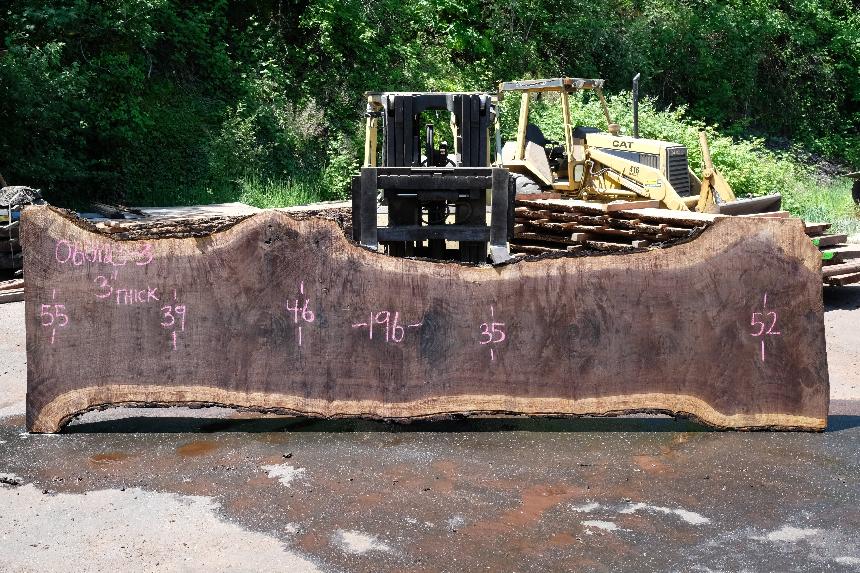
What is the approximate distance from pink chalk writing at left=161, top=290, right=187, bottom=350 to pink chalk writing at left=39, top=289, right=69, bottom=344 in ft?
2.21

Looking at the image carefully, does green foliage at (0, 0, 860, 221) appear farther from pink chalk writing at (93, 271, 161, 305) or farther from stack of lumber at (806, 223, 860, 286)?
pink chalk writing at (93, 271, 161, 305)

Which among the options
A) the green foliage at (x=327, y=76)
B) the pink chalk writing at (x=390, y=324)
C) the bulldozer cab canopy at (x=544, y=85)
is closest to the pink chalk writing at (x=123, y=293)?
the pink chalk writing at (x=390, y=324)

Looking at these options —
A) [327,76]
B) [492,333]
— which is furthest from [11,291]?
[327,76]

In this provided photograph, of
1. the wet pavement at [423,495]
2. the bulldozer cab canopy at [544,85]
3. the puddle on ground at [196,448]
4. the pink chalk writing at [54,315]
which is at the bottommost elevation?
the wet pavement at [423,495]

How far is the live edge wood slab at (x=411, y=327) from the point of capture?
6543 mm

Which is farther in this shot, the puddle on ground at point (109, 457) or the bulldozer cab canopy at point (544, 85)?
the bulldozer cab canopy at point (544, 85)

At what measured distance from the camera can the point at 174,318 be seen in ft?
22.0

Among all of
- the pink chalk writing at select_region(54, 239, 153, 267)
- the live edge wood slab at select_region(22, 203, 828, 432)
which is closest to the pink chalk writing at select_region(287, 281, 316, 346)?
the live edge wood slab at select_region(22, 203, 828, 432)

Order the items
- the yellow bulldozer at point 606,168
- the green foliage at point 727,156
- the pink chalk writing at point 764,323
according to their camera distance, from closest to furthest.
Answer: the pink chalk writing at point 764,323 < the yellow bulldozer at point 606,168 < the green foliage at point 727,156

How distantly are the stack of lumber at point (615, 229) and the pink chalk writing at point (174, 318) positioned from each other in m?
4.97

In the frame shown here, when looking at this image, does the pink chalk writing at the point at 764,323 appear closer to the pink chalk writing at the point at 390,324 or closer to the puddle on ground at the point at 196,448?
the pink chalk writing at the point at 390,324

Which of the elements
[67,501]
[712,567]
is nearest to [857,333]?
[712,567]

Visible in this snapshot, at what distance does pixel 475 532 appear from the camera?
505cm

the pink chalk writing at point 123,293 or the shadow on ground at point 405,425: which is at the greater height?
the pink chalk writing at point 123,293
